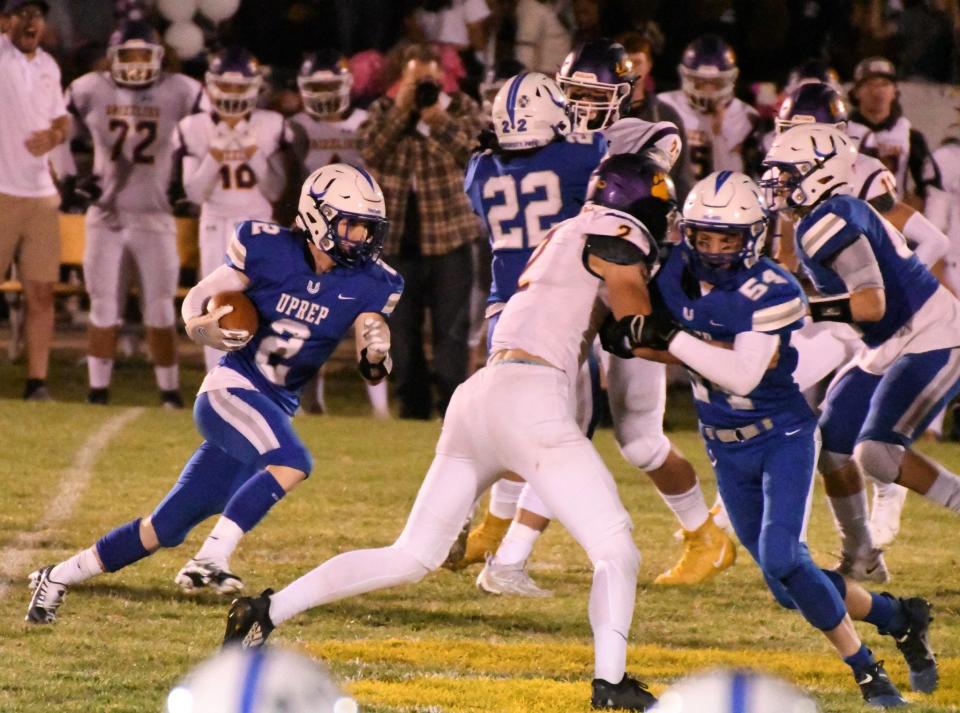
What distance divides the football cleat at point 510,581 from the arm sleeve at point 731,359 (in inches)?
64.5

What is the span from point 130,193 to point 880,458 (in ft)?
17.5

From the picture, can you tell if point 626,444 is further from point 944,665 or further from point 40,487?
point 40,487

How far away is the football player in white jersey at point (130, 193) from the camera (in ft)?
33.0

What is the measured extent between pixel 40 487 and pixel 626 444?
109 inches

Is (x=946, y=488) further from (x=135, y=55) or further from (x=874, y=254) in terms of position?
(x=135, y=55)

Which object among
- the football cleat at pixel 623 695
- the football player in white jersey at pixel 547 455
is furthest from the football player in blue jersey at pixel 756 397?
the football cleat at pixel 623 695

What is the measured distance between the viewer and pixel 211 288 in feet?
18.5

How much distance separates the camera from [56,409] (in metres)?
9.72

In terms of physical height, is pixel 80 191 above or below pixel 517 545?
above

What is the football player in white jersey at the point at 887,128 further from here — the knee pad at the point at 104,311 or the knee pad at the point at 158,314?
the knee pad at the point at 104,311

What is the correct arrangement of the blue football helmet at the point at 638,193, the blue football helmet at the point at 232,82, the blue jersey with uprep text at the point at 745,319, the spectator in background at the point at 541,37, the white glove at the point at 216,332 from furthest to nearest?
the spectator in background at the point at 541,37 → the blue football helmet at the point at 232,82 → the white glove at the point at 216,332 → the blue football helmet at the point at 638,193 → the blue jersey with uprep text at the point at 745,319

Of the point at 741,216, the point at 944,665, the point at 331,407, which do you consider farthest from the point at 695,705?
the point at 331,407

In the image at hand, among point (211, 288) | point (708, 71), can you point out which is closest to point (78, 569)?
point (211, 288)

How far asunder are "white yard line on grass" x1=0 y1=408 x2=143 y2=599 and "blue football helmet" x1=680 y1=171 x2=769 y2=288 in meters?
2.55
